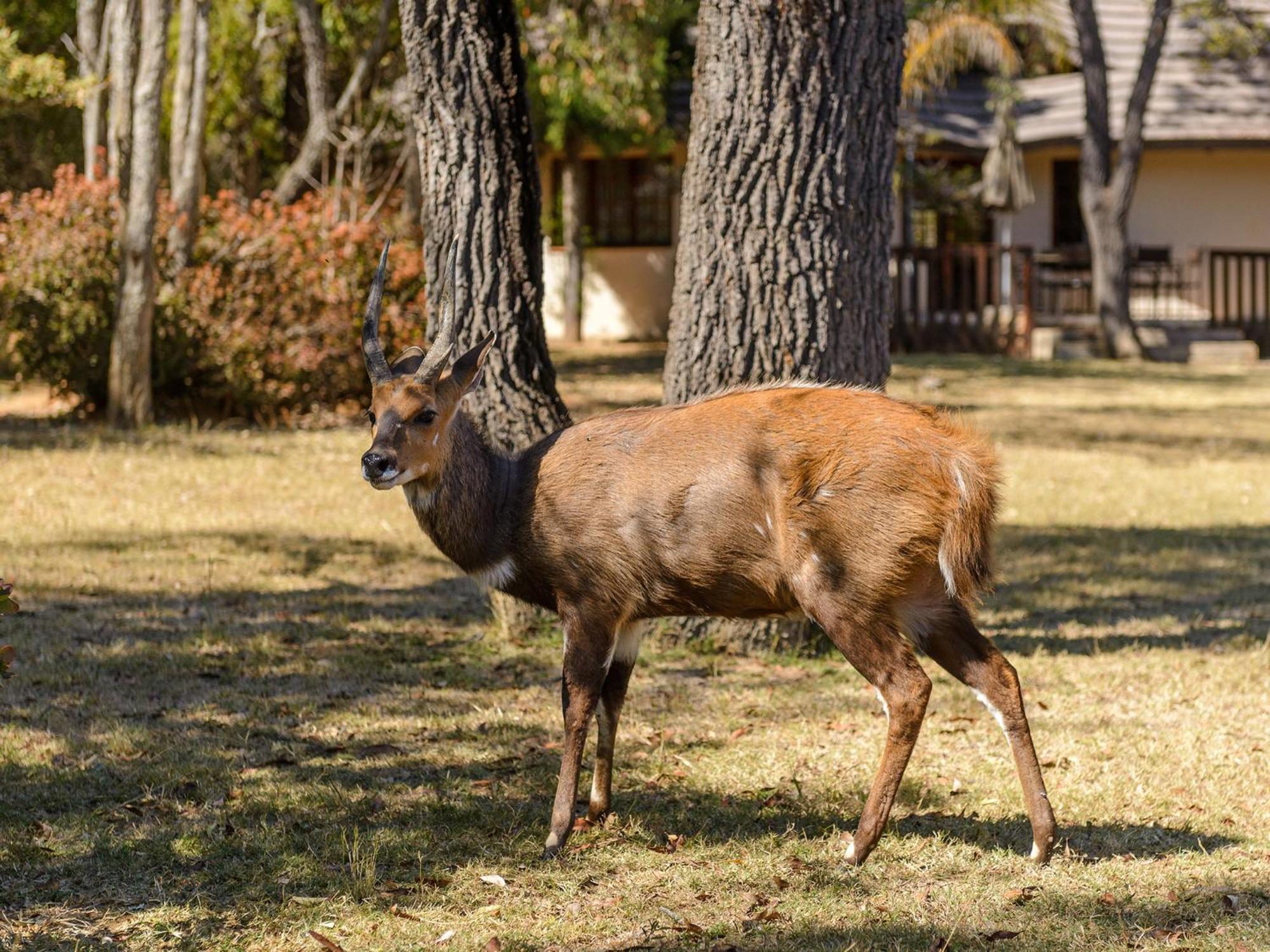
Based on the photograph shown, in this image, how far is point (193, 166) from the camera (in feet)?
49.9

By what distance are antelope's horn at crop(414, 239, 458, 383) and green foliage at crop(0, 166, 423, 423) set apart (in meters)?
10.2

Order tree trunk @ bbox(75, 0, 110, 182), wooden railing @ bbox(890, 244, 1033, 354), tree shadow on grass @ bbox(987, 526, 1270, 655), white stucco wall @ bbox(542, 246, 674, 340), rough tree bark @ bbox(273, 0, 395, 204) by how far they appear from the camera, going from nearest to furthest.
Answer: tree shadow on grass @ bbox(987, 526, 1270, 655) → tree trunk @ bbox(75, 0, 110, 182) → rough tree bark @ bbox(273, 0, 395, 204) → wooden railing @ bbox(890, 244, 1033, 354) → white stucco wall @ bbox(542, 246, 674, 340)

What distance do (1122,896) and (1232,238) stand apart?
27.0m

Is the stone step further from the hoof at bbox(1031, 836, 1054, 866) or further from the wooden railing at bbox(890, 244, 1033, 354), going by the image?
the hoof at bbox(1031, 836, 1054, 866)

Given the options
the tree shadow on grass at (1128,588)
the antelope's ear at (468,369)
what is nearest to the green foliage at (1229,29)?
the tree shadow on grass at (1128,588)

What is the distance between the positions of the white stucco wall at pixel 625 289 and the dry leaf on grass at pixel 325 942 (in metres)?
24.0

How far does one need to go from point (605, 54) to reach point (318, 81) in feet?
12.4

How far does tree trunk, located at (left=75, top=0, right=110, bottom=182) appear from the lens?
53.4ft

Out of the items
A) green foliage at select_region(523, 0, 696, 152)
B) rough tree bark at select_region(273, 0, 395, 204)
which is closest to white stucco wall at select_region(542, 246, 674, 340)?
green foliage at select_region(523, 0, 696, 152)

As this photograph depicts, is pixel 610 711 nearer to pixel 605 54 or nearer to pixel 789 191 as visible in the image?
pixel 789 191

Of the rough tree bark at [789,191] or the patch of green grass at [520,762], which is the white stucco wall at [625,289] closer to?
the patch of green grass at [520,762]

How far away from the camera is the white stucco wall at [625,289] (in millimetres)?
28312

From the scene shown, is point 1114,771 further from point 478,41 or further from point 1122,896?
point 478,41

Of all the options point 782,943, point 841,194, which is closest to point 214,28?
point 841,194
